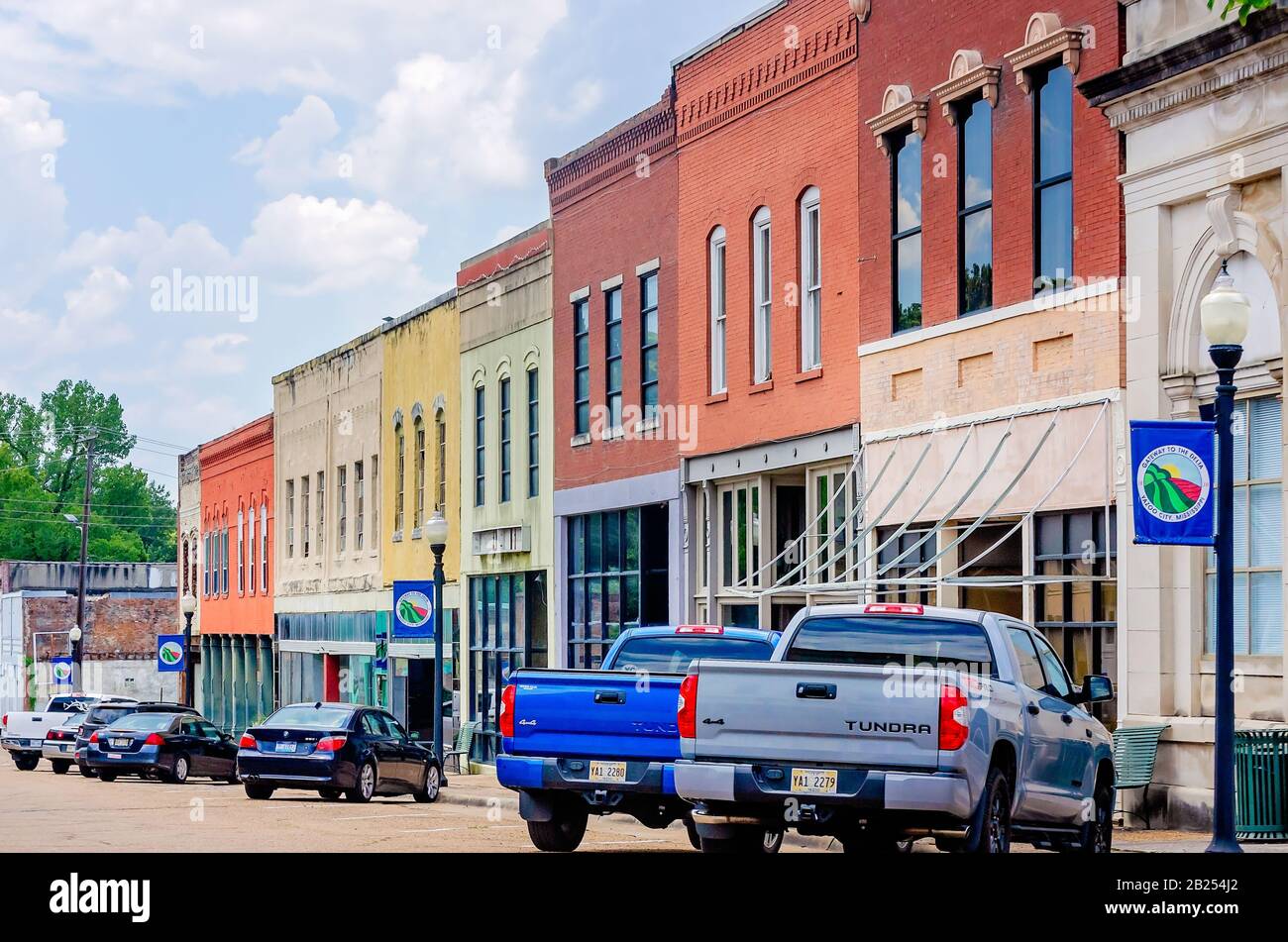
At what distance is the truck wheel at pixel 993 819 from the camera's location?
13961 mm

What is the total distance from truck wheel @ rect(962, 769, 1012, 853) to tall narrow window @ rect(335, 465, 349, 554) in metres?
36.4

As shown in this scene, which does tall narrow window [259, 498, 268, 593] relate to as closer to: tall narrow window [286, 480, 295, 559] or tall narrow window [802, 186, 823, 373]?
tall narrow window [286, 480, 295, 559]

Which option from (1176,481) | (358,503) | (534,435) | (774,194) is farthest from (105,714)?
(1176,481)

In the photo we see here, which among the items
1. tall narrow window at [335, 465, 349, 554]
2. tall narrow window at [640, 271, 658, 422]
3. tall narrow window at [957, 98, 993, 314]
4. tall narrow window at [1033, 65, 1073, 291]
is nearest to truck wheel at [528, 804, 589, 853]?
tall narrow window at [1033, 65, 1073, 291]

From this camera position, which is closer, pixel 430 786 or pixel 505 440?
pixel 430 786

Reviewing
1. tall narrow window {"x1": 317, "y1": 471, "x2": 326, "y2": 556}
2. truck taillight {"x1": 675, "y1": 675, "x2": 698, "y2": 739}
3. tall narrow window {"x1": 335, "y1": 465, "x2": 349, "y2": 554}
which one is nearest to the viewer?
truck taillight {"x1": 675, "y1": 675, "x2": 698, "y2": 739}

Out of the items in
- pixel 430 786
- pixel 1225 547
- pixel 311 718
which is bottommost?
pixel 430 786

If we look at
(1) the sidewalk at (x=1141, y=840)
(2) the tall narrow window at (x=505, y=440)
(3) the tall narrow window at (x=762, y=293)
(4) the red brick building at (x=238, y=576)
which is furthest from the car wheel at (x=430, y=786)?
(4) the red brick building at (x=238, y=576)

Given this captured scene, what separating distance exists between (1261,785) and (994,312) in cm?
736

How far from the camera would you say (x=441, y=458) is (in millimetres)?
43031

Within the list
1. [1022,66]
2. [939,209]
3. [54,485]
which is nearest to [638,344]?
[939,209]

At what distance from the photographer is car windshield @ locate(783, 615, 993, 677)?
15.2 m

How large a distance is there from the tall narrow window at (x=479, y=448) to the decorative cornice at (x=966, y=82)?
57.2ft

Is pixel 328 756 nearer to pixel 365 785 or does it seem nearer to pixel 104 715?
pixel 365 785
